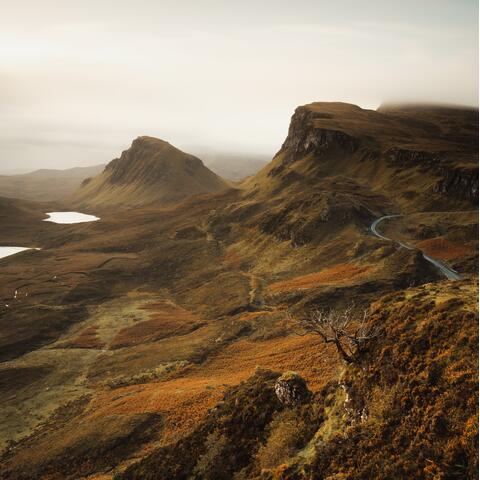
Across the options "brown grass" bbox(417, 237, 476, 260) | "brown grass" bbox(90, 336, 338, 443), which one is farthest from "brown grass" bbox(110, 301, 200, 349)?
"brown grass" bbox(417, 237, 476, 260)

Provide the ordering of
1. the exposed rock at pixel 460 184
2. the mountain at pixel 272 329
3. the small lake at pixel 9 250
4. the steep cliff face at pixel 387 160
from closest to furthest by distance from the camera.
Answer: the mountain at pixel 272 329
the exposed rock at pixel 460 184
the steep cliff face at pixel 387 160
the small lake at pixel 9 250

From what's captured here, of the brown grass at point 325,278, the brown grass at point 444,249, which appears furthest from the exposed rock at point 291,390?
the brown grass at point 444,249

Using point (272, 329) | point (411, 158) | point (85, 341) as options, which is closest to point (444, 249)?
point (272, 329)

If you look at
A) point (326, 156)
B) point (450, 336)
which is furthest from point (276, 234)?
point (450, 336)

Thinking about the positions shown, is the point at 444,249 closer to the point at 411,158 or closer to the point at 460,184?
the point at 460,184

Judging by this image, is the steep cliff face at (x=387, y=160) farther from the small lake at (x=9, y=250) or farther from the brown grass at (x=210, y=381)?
the small lake at (x=9, y=250)
